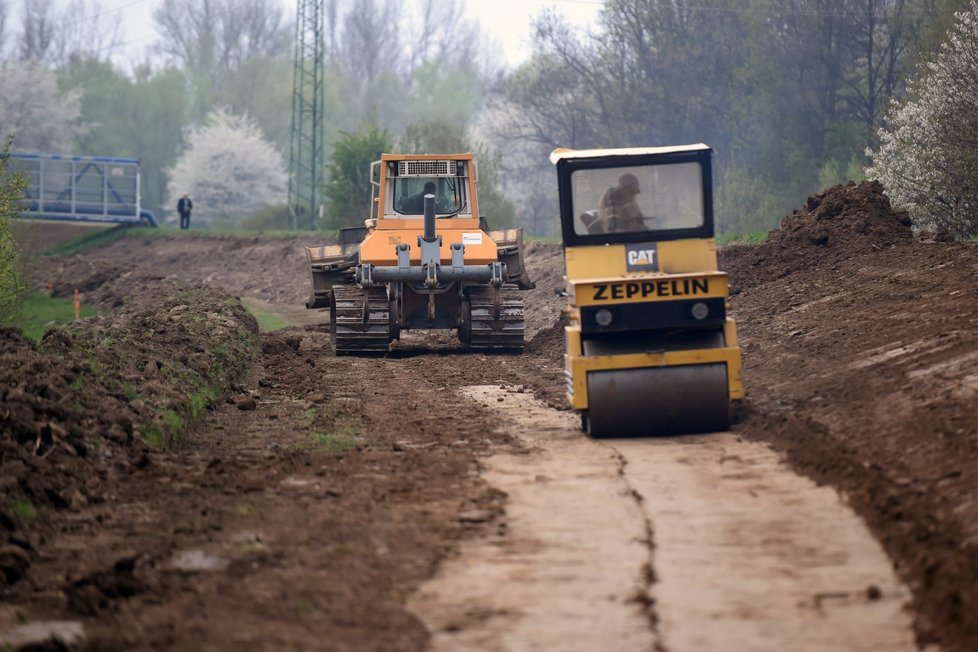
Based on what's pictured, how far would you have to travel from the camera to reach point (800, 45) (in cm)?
5369

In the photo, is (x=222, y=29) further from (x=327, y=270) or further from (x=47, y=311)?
(x=327, y=270)

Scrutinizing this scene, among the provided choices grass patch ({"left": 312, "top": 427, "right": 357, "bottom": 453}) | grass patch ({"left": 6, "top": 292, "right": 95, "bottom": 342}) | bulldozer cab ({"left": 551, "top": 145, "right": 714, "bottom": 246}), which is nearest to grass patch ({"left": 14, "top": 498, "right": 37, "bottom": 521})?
grass patch ({"left": 312, "top": 427, "right": 357, "bottom": 453})

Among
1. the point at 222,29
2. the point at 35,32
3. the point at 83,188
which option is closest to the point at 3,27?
the point at 35,32

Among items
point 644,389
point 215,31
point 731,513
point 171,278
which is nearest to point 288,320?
point 171,278

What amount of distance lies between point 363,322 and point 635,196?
8969mm

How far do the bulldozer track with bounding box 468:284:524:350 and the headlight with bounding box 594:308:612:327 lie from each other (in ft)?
30.9

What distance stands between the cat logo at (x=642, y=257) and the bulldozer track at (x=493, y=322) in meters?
8.79

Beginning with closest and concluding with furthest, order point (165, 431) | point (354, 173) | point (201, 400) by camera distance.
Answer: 1. point (165, 431)
2. point (201, 400)
3. point (354, 173)

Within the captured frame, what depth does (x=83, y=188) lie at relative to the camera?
6662 centimetres

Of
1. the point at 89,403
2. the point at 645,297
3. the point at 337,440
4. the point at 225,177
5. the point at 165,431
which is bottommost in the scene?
the point at 337,440

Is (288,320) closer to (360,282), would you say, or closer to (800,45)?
(360,282)

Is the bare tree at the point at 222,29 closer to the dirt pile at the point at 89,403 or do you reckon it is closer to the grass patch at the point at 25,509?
the dirt pile at the point at 89,403

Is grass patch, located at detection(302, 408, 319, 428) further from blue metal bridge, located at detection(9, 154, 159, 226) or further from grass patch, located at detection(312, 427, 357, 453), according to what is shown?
blue metal bridge, located at detection(9, 154, 159, 226)

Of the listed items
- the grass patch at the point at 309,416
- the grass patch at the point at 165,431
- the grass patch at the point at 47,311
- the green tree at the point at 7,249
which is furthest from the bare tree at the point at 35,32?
the grass patch at the point at 165,431
